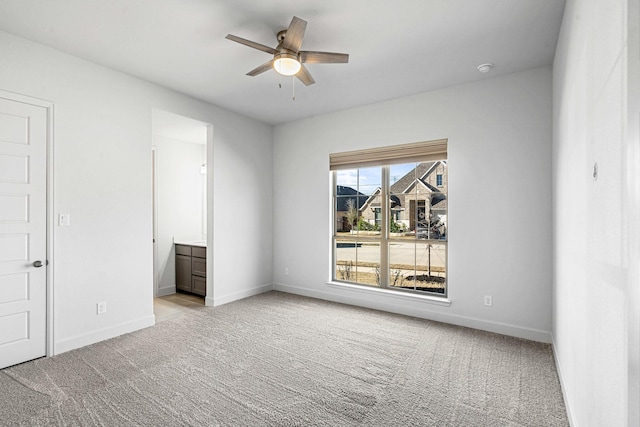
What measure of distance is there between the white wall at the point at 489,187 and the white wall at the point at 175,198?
2.74 meters

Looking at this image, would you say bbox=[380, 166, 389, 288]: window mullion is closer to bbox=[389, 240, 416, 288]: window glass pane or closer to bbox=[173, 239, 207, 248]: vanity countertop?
bbox=[389, 240, 416, 288]: window glass pane

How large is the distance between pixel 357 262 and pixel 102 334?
3.13m

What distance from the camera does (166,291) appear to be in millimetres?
5184

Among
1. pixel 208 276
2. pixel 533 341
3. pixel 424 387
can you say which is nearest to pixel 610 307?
pixel 424 387

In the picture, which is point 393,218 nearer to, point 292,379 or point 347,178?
point 347,178

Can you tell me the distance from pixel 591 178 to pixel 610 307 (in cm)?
64

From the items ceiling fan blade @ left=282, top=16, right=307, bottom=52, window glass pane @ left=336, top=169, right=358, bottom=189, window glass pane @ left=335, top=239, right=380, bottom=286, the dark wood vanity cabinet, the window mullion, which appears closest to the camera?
ceiling fan blade @ left=282, top=16, right=307, bottom=52

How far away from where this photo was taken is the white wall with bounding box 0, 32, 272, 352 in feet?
9.56

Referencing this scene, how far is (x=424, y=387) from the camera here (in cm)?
240

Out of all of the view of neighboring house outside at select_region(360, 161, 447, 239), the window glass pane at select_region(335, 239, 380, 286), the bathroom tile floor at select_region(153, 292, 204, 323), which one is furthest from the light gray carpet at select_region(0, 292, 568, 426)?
the view of neighboring house outside at select_region(360, 161, 447, 239)

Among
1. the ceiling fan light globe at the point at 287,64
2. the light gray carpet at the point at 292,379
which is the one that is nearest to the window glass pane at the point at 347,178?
the light gray carpet at the point at 292,379

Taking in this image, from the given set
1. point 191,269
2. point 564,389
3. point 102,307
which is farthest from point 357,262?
point 102,307

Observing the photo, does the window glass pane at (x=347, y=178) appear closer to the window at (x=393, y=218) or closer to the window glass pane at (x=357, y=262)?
the window at (x=393, y=218)

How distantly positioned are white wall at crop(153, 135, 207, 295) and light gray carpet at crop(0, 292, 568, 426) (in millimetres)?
1785
